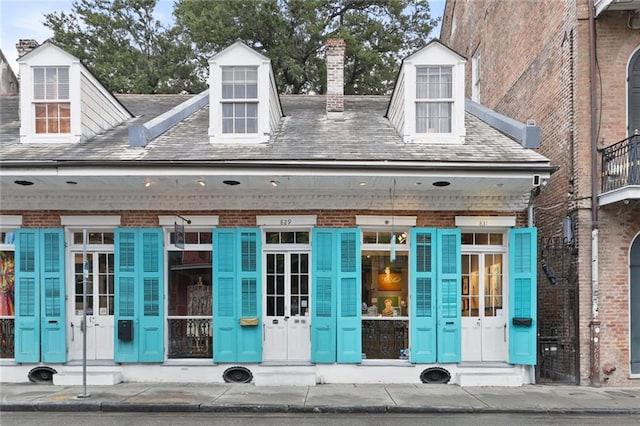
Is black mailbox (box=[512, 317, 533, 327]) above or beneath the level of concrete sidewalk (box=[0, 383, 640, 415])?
above

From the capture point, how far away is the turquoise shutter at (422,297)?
1034 centimetres

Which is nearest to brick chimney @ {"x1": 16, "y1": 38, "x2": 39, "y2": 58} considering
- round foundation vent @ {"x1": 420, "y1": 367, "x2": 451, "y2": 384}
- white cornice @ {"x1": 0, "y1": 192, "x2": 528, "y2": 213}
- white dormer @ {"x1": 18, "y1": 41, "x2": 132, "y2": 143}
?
white dormer @ {"x1": 18, "y1": 41, "x2": 132, "y2": 143}

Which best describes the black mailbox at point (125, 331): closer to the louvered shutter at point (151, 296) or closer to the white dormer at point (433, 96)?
the louvered shutter at point (151, 296)

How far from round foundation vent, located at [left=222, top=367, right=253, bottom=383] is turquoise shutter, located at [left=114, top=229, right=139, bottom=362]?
1800 mm

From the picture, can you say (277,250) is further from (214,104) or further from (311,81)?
(311,81)

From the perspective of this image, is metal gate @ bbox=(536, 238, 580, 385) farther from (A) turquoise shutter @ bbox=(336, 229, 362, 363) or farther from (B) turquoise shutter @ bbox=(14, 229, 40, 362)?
(B) turquoise shutter @ bbox=(14, 229, 40, 362)

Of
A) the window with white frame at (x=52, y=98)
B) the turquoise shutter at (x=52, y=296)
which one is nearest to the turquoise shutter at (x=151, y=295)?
the turquoise shutter at (x=52, y=296)

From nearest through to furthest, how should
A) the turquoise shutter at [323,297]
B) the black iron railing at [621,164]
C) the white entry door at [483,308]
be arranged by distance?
the black iron railing at [621,164] < the turquoise shutter at [323,297] < the white entry door at [483,308]

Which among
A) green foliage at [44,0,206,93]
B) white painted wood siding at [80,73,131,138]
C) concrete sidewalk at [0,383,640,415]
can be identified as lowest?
concrete sidewalk at [0,383,640,415]

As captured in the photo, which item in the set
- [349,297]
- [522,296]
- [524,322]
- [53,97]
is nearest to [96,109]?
[53,97]

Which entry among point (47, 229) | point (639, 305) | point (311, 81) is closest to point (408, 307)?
point (639, 305)

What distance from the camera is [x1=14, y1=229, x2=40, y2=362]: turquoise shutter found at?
1039 centimetres

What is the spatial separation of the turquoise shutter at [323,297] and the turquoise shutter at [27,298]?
18.0 feet

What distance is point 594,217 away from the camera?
1012cm
